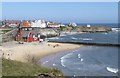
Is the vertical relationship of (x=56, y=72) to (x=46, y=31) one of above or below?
above

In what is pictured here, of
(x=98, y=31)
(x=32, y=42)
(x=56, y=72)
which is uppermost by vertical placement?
(x=56, y=72)

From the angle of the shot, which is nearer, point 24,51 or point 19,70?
point 19,70

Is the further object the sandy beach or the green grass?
the sandy beach

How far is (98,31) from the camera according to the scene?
5103 inches

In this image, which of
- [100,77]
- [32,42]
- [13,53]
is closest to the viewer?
[100,77]

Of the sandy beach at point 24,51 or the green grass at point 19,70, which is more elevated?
the green grass at point 19,70

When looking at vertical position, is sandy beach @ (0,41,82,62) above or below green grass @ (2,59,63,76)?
below

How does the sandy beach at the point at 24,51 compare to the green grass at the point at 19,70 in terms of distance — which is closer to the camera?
the green grass at the point at 19,70

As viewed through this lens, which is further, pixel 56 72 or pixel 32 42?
pixel 32 42

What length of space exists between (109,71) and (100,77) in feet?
14.5

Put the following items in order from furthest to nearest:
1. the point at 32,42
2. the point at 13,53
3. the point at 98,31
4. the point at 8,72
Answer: the point at 98,31 → the point at 32,42 → the point at 13,53 → the point at 8,72

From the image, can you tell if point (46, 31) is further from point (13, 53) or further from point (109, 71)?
point (109, 71)

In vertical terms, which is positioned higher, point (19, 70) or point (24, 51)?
point (19, 70)

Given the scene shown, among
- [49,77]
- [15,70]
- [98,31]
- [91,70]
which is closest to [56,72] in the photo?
[49,77]
